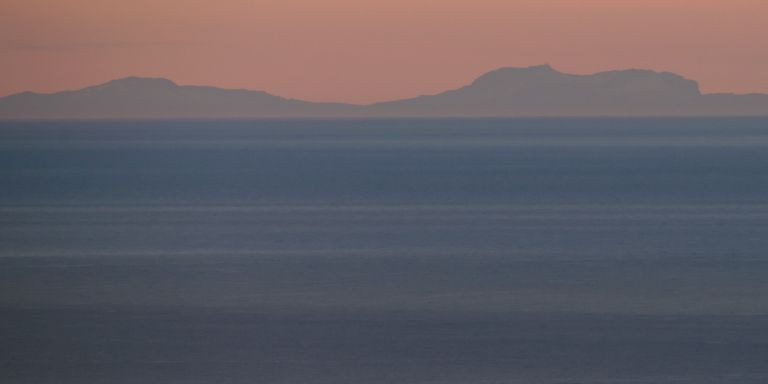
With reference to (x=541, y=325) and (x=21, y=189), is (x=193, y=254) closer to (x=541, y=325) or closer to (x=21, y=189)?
(x=541, y=325)

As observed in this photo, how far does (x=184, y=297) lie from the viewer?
2309cm

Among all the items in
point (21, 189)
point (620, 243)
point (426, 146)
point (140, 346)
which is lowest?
point (426, 146)

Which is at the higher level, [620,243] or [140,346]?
[140,346]

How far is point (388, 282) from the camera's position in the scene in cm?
2455

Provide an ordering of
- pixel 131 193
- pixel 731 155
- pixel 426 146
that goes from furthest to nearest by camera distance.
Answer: pixel 426 146, pixel 731 155, pixel 131 193

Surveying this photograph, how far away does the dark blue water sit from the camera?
17.6 meters

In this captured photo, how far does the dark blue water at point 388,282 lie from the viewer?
1764cm

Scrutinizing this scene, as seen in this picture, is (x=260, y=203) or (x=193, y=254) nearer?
(x=193, y=254)

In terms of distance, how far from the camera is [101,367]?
17406 mm

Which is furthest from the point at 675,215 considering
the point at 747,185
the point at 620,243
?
the point at 747,185

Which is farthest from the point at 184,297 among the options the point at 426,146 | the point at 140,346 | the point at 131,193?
the point at 426,146

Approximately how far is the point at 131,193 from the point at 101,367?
106 feet

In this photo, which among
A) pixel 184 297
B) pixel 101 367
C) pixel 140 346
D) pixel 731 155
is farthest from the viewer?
pixel 731 155

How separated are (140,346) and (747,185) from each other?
3582 centimetres
